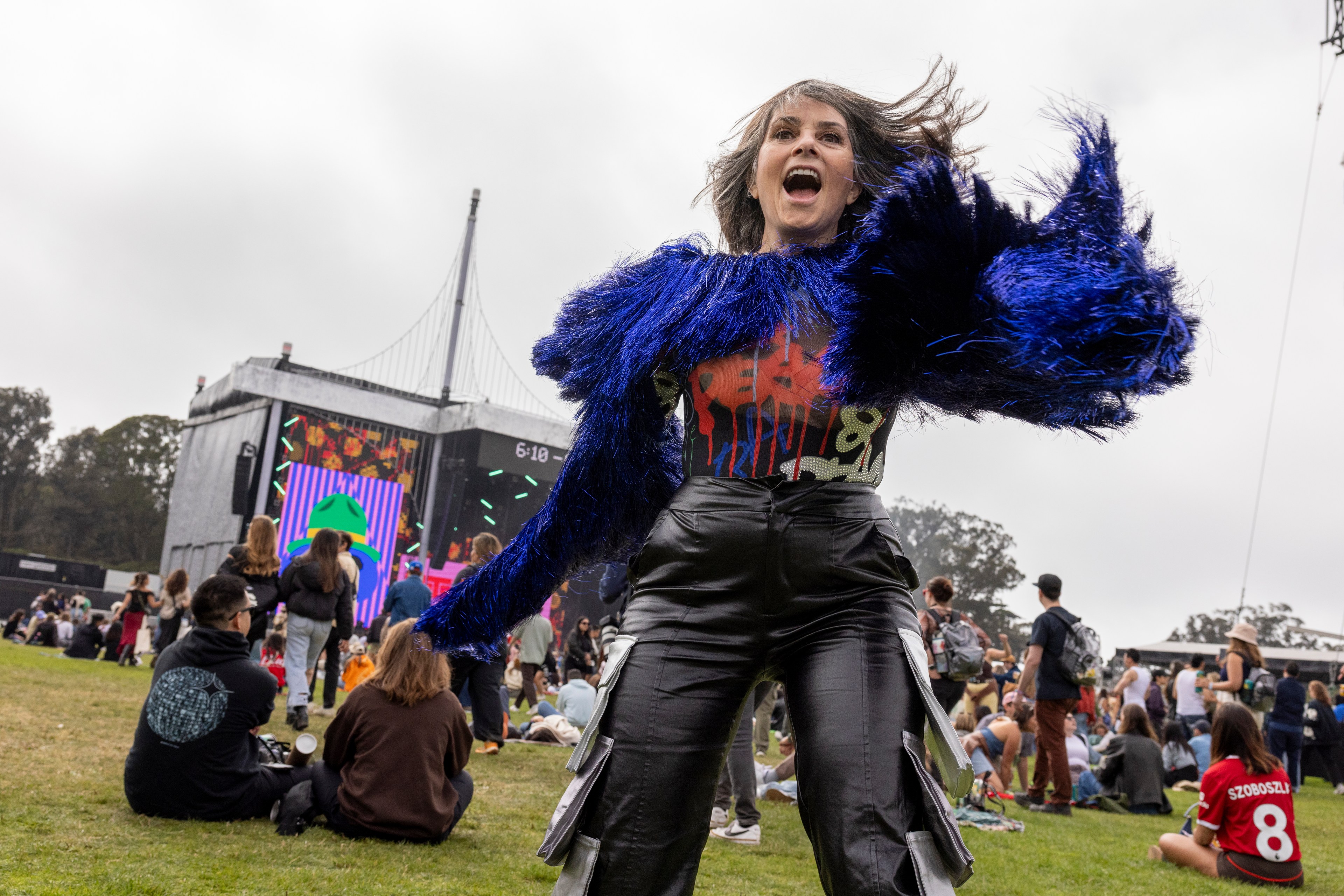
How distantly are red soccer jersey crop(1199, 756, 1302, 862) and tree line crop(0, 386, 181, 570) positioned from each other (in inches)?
2236

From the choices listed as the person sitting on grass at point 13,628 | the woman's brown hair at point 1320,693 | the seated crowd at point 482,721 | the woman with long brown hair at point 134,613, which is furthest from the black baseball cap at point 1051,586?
the person sitting on grass at point 13,628

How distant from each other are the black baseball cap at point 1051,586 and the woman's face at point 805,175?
20.4 feet

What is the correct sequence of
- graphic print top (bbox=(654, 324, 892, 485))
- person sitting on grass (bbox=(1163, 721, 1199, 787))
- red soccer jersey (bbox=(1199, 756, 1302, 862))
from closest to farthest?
1. graphic print top (bbox=(654, 324, 892, 485))
2. red soccer jersey (bbox=(1199, 756, 1302, 862))
3. person sitting on grass (bbox=(1163, 721, 1199, 787))

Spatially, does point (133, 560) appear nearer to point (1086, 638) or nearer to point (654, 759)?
point (1086, 638)

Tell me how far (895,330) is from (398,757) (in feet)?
12.2

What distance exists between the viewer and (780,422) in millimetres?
2023

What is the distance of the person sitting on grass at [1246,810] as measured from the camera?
5.52 m

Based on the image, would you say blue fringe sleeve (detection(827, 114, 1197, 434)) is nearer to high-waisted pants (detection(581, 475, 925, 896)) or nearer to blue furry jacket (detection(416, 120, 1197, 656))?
blue furry jacket (detection(416, 120, 1197, 656))

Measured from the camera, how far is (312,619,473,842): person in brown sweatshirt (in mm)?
4645

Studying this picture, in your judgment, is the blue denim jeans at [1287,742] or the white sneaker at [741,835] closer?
the white sneaker at [741,835]

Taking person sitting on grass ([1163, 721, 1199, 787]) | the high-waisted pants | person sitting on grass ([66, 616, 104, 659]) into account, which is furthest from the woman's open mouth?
person sitting on grass ([66, 616, 104, 659])

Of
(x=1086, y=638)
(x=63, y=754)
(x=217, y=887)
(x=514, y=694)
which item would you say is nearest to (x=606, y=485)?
(x=217, y=887)

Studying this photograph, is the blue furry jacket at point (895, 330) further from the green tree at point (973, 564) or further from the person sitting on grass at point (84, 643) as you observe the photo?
the green tree at point (973, 564)

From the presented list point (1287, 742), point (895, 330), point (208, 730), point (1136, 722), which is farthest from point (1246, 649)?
point (895, 330)
